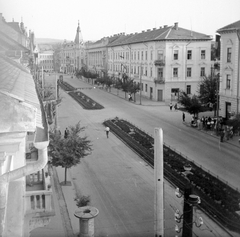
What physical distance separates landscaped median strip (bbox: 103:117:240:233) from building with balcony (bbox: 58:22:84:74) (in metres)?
62.5

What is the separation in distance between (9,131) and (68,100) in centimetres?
4117

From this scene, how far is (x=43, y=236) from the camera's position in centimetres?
951

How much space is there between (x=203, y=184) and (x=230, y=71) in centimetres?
1527

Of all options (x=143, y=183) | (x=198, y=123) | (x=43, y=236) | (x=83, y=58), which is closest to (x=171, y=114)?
(x=198, y=123)

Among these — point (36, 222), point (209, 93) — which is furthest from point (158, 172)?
point (209, 93)

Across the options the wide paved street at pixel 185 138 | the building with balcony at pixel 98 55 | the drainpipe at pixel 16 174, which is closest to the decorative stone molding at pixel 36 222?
A: the drainpipe at pixel 16 174

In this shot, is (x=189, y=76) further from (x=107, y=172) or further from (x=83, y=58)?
(x=83, y=58)

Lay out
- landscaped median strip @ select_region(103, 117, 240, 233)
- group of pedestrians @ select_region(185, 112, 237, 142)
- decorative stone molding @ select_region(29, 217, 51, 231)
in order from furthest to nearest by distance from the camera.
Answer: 1. group of pedestrians @ select_region(185, 112, 237, 142)
2. landscaped median strip @ select_region(103, 117, 240, 233)
3. decorative stone molding @ select_region(29, 217, 51, 231)

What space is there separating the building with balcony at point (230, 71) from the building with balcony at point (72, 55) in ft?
178

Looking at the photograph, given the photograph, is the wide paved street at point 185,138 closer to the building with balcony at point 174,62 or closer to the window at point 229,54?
the building with balcony at point 174,62

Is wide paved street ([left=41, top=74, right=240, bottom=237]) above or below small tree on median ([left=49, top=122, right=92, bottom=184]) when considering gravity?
below

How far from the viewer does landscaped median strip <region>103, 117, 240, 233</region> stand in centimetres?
1083

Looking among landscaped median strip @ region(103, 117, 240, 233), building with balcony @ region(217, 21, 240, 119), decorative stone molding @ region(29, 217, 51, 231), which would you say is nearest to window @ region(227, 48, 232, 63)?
building with balcony @ region(217, 21, 240, 119)

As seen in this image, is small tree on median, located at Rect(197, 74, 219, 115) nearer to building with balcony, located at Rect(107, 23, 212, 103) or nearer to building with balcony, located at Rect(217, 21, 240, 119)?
building with balcony, located at Rect(217, 21, 240, 119)
